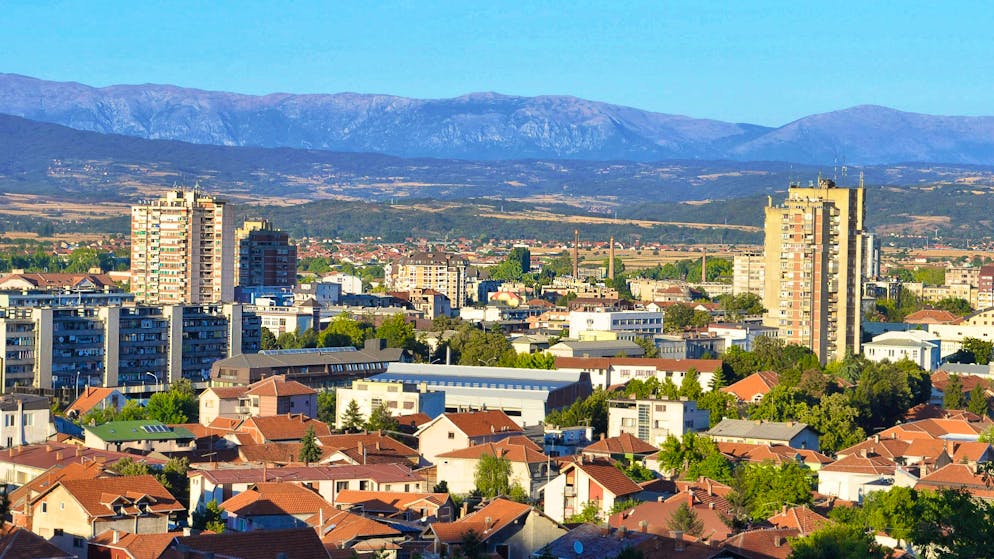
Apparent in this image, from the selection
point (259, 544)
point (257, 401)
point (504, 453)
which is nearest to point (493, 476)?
point (504, 453)

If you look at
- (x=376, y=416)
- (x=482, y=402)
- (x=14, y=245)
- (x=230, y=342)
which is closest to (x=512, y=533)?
(x=376, y=416)

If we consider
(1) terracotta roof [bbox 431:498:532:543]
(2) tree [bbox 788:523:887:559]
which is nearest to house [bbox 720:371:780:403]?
(1) terracotta roof [bbox 431:498:532:543]

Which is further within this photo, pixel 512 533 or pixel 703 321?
pixel 703 321

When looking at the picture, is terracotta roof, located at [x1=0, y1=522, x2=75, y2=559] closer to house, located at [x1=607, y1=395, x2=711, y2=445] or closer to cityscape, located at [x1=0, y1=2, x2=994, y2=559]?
cityscape, located at [x1=0, y1=2, x2=994, y2=559]

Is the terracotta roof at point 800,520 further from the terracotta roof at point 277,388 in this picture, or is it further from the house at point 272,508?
the terracotta roof at point 277,388

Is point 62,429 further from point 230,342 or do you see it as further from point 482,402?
point 230,342

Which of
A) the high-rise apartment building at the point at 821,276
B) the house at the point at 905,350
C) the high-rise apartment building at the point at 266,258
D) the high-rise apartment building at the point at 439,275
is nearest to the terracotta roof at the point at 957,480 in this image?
the high-rise apartment building at the point at 821,276
